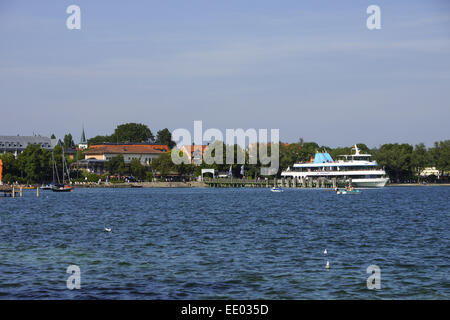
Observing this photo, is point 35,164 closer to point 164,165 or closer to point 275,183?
point 164,165

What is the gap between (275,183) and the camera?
166 m

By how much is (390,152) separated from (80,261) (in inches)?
6773

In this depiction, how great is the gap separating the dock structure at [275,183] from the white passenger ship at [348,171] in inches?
67.7

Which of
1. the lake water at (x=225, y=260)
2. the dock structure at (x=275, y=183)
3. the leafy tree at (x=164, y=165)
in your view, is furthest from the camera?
the leafy tree at (x=164, y=165)

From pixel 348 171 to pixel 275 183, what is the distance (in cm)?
2050

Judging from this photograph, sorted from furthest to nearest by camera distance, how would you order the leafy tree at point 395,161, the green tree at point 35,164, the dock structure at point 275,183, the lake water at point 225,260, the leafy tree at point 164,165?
1. the leafy tree at point 164,165
2. the leafy tree at point 395,161
3. the green tree at point 35,164
4. the dock structure at point 275,183
5. the lake water at point 225,260

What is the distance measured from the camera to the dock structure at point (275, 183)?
6358 inches

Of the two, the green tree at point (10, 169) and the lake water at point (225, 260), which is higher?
the green tree at point (10, 169)

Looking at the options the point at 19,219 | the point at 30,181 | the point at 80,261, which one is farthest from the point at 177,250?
the point at 30,181

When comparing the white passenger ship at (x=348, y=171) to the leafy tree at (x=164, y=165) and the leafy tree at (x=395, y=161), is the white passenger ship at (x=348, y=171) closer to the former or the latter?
the leafy tree at (x=395, y=161)

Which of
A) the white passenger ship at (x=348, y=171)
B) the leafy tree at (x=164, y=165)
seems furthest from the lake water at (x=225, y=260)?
the leafy tree at (x=164, y=165)

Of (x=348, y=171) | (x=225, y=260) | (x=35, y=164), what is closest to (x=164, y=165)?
(x=35, y=164)

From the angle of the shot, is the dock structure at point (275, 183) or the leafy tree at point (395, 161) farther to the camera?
the leafy tree at point (395, 161)

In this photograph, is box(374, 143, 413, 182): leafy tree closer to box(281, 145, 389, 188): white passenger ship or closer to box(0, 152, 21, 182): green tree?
box(281, 145, 389, 188): white passenger ship
